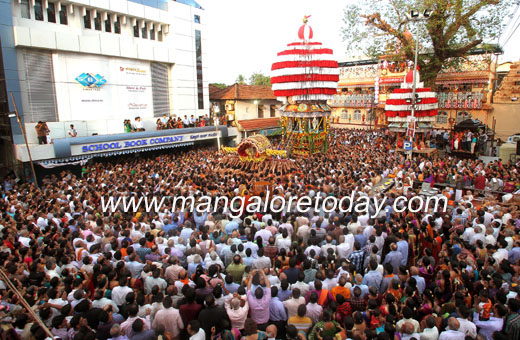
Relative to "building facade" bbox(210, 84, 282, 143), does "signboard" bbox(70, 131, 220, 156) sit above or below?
below

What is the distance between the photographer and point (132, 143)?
18.1 metres

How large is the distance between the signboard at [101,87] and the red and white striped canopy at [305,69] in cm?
861

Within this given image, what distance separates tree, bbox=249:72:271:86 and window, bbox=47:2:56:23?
32.0m

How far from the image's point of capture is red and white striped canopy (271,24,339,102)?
1922 centimetres

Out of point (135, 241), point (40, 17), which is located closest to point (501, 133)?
point (135, 241)

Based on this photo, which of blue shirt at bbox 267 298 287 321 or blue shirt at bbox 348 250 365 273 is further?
blue shirt at bbox 348 250 365 273

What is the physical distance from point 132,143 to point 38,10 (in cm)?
808

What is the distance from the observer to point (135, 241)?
23.2ft

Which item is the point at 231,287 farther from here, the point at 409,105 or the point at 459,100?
the point at 459,100

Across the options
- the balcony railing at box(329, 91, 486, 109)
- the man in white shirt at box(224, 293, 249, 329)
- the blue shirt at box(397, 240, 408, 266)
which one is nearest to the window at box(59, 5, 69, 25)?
the man in white shirt at box(224, 293, 249, 329)

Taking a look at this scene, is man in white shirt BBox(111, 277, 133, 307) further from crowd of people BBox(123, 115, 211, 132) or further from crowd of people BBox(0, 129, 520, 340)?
crowd of people BBox(123, 115, 211, 132)

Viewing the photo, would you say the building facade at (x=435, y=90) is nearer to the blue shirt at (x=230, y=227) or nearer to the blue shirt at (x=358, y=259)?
the blue shirt at (x=358, y=259)

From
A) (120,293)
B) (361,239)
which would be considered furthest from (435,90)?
(120,293)

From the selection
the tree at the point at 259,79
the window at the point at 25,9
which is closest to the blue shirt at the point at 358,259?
the window at the point at 25,9
